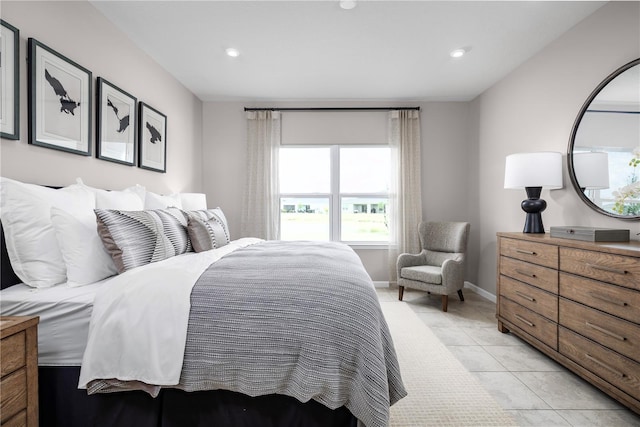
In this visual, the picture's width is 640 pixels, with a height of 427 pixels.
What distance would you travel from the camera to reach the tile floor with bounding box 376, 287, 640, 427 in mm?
1714

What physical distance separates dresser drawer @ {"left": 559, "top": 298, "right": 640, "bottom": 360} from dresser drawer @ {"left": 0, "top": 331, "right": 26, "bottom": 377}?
2.81m

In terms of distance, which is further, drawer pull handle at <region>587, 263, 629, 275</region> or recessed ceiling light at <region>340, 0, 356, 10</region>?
recessed ceiling light at <region>340, 0, 356, 10</region>

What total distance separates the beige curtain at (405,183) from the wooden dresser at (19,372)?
377cm

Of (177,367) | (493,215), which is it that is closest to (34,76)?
(177,367)

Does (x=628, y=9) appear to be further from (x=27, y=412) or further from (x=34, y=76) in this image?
(x=27, y=412)

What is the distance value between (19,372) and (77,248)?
0.60 metres

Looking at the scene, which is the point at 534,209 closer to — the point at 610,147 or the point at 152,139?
the point at 610,147

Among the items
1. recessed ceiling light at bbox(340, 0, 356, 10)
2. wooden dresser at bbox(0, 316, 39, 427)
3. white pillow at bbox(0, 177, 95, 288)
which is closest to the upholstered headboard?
white pillow at bbox(0, 177, 95, 288)

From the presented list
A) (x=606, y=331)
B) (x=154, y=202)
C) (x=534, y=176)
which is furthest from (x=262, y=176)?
(x=606, y=331)

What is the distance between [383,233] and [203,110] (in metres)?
3.14

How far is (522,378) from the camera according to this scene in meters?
2.09

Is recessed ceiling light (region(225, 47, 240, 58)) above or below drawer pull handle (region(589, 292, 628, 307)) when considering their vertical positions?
above

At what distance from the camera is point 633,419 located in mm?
1701

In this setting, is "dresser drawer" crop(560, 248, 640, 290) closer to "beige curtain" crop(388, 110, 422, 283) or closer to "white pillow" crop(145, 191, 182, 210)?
"beige curtain" crop(388, 110, 422, 283)
